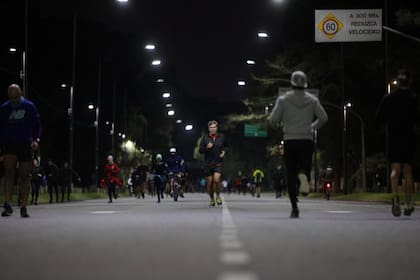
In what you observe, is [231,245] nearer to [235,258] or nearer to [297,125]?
[235,258]

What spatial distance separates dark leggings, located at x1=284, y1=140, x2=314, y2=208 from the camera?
1454 centimetres

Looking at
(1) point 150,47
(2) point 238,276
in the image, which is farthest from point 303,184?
(1) point 150,47

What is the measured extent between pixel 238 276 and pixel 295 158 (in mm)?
8439

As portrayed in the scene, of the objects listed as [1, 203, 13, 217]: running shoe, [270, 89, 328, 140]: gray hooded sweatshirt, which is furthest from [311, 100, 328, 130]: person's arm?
[1, 203, 13, 217]: running shoe

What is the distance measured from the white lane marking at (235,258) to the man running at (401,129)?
7.47 metres

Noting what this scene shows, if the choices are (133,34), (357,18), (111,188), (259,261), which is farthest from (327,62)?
(133,34)

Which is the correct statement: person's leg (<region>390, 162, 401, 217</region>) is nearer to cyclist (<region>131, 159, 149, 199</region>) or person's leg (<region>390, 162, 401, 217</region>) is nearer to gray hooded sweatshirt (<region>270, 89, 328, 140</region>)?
gray hooded sweatshirt (<region>270, 89, 328, 140</region>)

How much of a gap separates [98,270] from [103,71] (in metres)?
89.5

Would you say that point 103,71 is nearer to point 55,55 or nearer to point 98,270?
point 55,55

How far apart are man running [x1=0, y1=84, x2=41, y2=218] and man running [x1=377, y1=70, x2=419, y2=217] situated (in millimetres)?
6004

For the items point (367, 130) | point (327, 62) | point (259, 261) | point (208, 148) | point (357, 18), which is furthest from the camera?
point (367, 130)

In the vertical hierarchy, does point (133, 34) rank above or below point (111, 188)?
above

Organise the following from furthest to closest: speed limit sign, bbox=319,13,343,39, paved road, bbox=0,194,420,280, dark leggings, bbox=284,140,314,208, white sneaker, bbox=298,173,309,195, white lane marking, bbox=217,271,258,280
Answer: speed limit sign, bbox=319,13,343,39 → dark leggings, bbox=284,140,314,208 → white sneaker, bbox=298,173,309,195 → paved road, bbox=0,194,420,280 → white lane marking, bbox=217,271,258,280

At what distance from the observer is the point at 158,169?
33.8m
